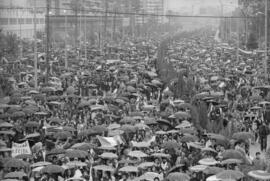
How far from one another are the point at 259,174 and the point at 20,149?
6.91 m

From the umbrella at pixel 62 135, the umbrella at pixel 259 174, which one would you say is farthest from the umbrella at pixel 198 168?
the umbrella at pixel 62 135

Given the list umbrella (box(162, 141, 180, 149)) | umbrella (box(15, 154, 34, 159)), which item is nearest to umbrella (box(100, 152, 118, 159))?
umbrella (box(162, 141, 180, 149))

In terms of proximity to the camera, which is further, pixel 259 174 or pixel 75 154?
pixel 75 154

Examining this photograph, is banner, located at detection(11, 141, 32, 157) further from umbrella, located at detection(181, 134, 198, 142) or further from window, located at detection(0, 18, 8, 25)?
window, located at detection(0, 18, 8, 25)

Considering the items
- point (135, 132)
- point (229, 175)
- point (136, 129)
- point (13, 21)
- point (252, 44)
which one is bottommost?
point (252, 44)

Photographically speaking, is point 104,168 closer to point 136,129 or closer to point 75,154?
point 75,154

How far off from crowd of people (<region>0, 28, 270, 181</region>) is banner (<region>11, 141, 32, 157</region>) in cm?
3

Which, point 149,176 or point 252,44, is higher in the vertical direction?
point 149,176

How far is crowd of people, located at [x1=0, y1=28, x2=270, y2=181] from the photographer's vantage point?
1748 cm

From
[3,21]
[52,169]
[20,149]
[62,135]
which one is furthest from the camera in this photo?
[3,21]

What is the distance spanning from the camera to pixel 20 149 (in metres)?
19.8

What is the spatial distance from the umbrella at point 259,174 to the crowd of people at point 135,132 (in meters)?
0.02

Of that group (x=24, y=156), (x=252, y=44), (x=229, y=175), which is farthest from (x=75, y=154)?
(x=252, y=44)

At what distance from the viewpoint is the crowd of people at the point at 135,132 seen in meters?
17.5
